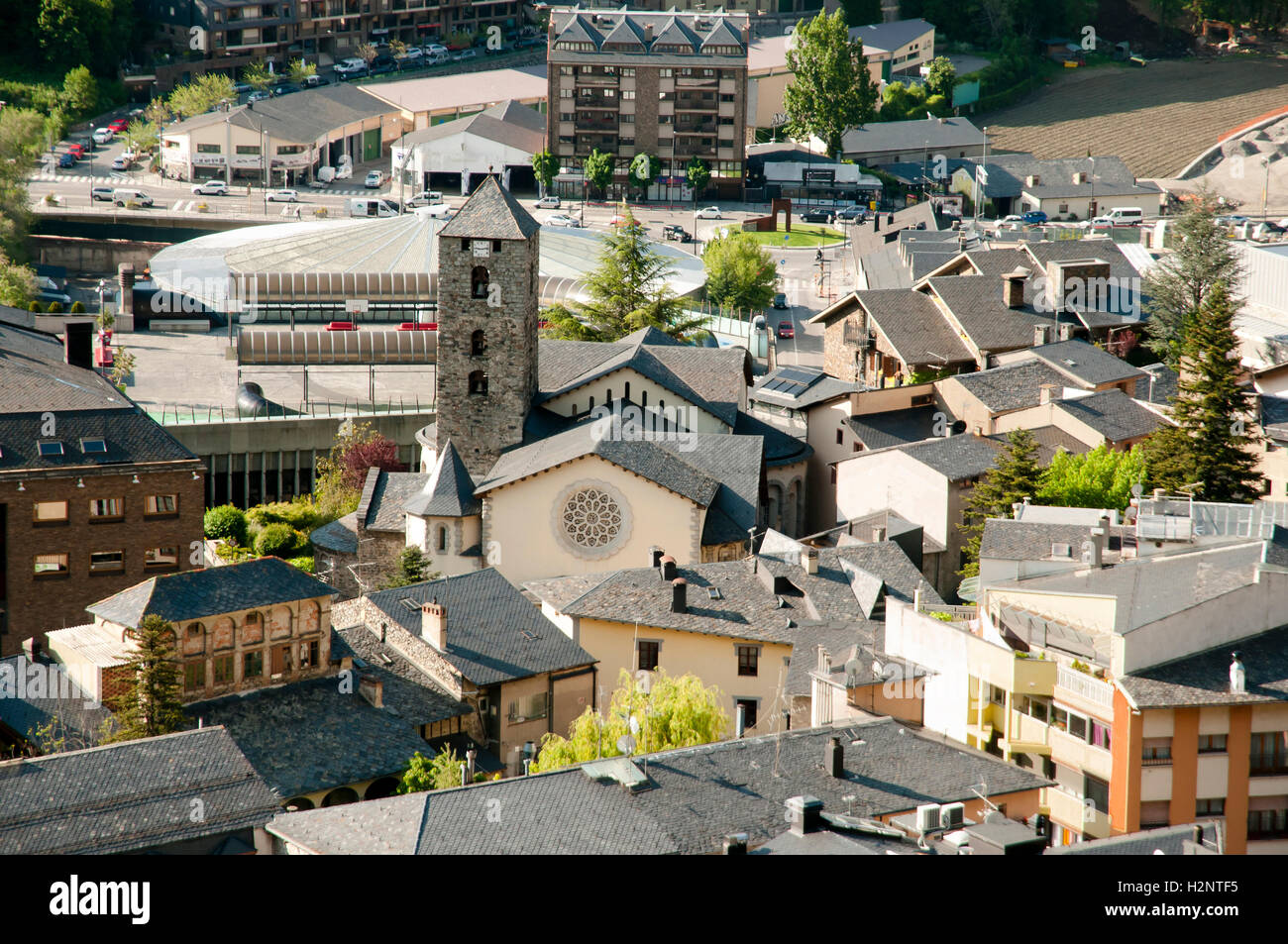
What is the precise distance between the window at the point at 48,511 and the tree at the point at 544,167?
102 m

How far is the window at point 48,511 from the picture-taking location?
6412cm

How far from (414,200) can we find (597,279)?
54825 mm

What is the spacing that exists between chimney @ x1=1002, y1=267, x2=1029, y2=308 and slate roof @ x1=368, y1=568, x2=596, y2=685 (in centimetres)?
4141

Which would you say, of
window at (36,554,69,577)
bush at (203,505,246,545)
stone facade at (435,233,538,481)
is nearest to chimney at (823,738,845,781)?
window at (36,554,69,577)

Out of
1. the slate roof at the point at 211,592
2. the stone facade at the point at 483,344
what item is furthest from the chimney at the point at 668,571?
the stone facade at the point at 483,344

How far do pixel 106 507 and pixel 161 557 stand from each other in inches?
106

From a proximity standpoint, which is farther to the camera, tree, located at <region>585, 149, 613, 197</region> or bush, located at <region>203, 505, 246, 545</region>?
tree, located at <region>585, 149, 613, 197</region>

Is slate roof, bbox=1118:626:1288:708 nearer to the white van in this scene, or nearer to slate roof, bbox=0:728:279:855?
slate roof, bbox=0:728:279:855

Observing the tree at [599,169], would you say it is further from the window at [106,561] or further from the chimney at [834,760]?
the chimney at [834,760]

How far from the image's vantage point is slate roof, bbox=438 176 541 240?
237 feet

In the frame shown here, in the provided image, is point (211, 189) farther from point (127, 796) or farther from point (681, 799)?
point (681, 799)

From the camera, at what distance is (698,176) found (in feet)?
527
